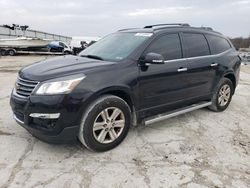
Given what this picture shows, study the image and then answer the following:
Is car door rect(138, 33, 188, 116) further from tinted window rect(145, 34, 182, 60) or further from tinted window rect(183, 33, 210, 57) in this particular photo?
tinted window rect(183, 33, 210, 57)

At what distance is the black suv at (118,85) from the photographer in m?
3.31

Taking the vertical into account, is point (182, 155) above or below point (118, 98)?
below

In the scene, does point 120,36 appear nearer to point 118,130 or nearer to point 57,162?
point 118,130

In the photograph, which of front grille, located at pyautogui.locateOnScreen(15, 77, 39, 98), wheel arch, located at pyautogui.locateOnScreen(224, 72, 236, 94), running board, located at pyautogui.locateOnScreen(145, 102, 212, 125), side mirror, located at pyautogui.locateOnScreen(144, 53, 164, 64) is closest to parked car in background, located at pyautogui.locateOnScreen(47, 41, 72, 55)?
wheel arch, located at pyautogui.locateOnScreen(224, 72, 236, 94)

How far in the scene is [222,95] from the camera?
5.62 meters

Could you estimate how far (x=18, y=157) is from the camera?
3.48 meters

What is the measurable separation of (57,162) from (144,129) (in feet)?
5.54

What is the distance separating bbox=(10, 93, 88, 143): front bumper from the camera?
10.6 ft

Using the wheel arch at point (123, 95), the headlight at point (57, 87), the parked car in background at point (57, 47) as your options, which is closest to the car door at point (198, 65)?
the wheel arch at point (123, 95)

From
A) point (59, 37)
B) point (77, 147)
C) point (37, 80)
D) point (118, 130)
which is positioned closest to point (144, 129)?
point (118, 130)

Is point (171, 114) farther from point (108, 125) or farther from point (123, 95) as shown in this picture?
point (108, 125)

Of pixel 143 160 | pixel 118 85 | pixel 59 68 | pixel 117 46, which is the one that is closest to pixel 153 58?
pixel 118 85

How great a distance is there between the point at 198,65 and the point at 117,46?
5.01 feet

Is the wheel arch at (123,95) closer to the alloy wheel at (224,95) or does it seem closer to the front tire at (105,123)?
the front tire at (105,123)
